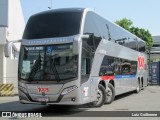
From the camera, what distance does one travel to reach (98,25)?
51.7 ft

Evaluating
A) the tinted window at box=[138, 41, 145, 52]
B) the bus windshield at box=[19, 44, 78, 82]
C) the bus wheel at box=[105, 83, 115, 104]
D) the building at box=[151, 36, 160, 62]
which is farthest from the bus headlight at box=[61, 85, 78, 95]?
the building at box=[151, 36, 160, 62]

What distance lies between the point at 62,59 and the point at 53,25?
1.43 metres

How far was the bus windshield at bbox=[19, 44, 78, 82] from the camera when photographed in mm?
12953

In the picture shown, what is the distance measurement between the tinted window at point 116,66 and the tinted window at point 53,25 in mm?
2878

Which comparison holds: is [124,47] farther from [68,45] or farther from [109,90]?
[68,45]

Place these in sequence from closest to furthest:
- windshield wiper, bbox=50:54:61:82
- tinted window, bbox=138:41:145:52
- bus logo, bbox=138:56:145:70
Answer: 1. windshield wiper, bbox=50:54:61:82
2. bus logo, bbox=138:56:145:70
3. tinted window, bbox=138:41:145:52

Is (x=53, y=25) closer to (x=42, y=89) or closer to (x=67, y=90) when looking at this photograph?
(x=42, y=89)

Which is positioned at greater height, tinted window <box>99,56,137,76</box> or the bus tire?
tinted window <box>99,56,137,76</box>

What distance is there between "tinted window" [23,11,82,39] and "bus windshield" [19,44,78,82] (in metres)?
0.50

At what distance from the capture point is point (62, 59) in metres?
13.0

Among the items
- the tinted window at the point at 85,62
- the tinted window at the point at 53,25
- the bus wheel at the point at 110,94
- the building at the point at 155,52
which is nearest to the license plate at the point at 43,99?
the tinted window at the point at 85,62

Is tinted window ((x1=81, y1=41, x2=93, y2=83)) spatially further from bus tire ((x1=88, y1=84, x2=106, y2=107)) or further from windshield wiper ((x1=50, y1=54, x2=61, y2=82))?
bus tire ((x1=88, y1=84, x2=106, y2=107))

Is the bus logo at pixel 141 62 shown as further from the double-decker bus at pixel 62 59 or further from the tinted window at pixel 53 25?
the tinted window at pixel 53 25

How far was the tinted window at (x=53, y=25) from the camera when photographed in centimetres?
1334
